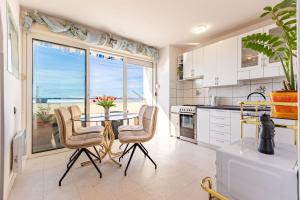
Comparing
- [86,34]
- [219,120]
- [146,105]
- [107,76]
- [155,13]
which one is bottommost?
[219,120]

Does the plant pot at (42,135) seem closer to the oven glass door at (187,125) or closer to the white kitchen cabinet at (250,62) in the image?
the oven glass door at (187,125)

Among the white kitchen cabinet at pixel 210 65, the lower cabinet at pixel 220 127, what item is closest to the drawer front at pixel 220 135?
the lower cabinet at pixel 220 127

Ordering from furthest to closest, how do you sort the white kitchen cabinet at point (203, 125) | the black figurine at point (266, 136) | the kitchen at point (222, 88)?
1. the white kitchen cabinet at point (203, 125)
2. the kitchen at point (222, 88)
3. the black figurine at point (266, 136)

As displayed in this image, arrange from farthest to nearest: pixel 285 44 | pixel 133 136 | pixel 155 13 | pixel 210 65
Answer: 1. pixel 210 65
2. pixel 155 13
3. pixel 133 136
4. pixel 285 44

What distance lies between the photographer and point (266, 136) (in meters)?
0.76

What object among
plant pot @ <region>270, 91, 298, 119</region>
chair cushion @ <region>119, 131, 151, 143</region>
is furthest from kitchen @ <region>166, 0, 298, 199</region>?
plant pot @ <region>270, 91, 298, 119</region>

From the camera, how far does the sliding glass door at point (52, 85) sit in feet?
9.00

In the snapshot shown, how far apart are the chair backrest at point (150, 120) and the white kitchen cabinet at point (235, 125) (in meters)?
1.49

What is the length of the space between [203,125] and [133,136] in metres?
1.73

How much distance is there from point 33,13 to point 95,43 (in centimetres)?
105

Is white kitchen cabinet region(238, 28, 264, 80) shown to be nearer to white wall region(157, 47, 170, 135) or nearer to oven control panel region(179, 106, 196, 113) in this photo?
oven control panel region(179, 106, 196, 113)

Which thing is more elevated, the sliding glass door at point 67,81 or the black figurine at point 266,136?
the sliding glass door at point 67,81

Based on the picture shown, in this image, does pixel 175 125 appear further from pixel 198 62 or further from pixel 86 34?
pixel 86 34

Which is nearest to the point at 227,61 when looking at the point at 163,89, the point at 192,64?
the point at 192,64
